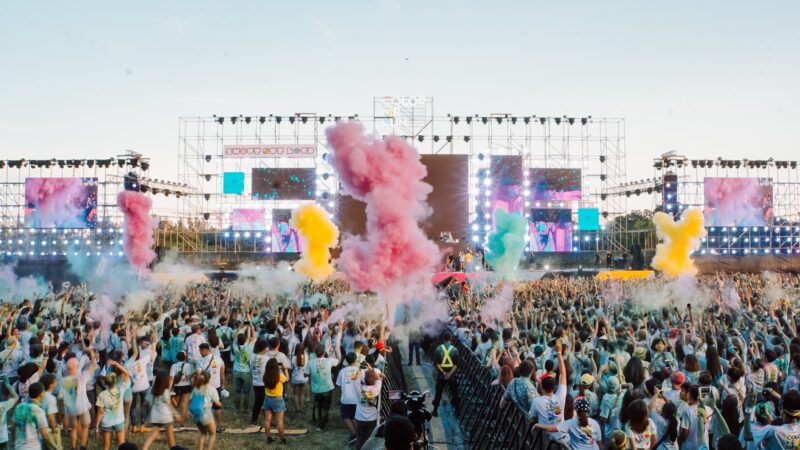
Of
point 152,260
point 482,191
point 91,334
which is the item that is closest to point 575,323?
point 91,334

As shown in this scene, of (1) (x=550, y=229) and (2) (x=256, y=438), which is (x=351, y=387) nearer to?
(2) (x=256, y=438)

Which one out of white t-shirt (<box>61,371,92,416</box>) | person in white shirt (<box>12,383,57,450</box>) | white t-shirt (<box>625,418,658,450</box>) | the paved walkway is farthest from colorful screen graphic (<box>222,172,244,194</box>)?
white t-shirt (<box>625,418,658,450</box>)

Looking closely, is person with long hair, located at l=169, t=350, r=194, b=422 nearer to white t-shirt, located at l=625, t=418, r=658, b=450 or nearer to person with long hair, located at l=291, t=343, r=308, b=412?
person with long hair, located at l=291, t=343, r=308, b=412

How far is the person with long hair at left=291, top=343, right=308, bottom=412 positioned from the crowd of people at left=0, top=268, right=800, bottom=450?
0.09 ft

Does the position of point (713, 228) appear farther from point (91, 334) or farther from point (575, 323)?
point (91, 334)

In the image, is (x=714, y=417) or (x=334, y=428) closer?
(x=714, y=417)

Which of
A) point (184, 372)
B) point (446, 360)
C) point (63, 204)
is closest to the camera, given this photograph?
point (184, 372)

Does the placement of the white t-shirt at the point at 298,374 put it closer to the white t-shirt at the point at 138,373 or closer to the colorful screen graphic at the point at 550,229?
the white t-shirt at the point at 138,373

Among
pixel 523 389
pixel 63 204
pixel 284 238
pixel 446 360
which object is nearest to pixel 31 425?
pixel 523 389

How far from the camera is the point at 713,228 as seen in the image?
130ft

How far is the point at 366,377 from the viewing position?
337 inches

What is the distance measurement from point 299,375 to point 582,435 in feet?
19.4

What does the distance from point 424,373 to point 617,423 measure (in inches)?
321

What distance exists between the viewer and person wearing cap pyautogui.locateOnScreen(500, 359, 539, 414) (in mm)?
7352
